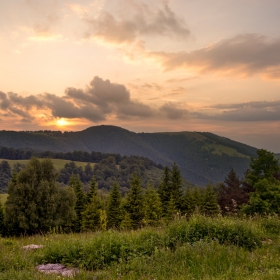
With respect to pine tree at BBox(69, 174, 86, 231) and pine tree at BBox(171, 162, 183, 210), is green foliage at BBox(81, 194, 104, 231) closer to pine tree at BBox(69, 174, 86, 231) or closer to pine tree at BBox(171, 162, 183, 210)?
pine tree at BBox(69, 174, 86, 231)

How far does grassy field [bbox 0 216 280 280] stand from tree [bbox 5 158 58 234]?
39.4 m

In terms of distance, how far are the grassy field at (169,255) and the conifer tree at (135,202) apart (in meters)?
38.5

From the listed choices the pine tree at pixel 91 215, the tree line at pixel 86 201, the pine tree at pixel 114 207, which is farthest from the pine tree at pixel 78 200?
the pine tree at pixel 114 207

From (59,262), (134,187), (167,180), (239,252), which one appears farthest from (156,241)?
(167,180)

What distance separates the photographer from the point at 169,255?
6910 millimetres

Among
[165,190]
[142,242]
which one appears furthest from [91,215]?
[142,242]

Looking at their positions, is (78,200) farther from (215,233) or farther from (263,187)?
(215,233)

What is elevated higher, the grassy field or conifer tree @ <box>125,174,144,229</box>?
the grassy field

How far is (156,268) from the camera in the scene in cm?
621

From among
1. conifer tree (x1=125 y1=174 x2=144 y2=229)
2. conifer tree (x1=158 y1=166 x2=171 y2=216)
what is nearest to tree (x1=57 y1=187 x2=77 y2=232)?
conifer tree (x1=125 y1=174 x2=144 y2=229)

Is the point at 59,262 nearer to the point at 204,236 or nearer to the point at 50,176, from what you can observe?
the point at 204,236

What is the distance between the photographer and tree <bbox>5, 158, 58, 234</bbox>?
43781 mm

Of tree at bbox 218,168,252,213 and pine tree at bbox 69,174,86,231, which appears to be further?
tree at bbox 218,168,252,213

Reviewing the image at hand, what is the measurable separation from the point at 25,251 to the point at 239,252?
6182 mm
